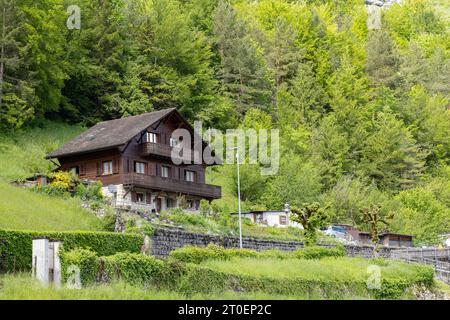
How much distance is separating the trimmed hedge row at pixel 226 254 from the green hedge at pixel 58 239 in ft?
11.0

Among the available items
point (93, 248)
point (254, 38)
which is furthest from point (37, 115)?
point (254, 38)

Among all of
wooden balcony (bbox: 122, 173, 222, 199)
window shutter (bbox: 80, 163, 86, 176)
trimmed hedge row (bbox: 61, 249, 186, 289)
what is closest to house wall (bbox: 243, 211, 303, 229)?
wooden balcony (bbox: 122, 173, 222, 199)

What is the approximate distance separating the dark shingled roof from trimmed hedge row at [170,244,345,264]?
17.9m

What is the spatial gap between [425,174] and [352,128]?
11.2 metres

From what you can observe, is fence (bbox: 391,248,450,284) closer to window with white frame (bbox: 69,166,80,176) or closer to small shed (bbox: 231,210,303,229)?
small shed (bbox: 231,210,303,229)

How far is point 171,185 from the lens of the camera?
55.5m

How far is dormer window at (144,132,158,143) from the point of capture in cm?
5562

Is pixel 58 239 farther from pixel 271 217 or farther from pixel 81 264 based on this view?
pixel 271 217

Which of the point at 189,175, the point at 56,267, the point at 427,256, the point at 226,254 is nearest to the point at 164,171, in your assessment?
the point at 189,175

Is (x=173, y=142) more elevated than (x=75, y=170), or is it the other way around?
(x=173, y=142)

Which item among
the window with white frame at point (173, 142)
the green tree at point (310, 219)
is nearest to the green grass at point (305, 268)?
the green tree at point (310, 219)

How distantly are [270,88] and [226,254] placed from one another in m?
60.3

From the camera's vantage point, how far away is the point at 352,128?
91500 millimetres

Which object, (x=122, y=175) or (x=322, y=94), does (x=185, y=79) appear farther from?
(x=122, y=175)
